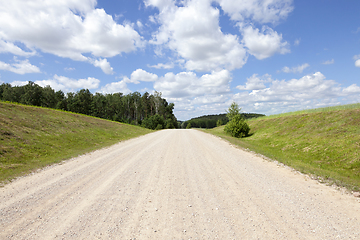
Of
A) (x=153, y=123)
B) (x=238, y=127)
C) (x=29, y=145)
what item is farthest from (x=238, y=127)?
(x=153, y=123)

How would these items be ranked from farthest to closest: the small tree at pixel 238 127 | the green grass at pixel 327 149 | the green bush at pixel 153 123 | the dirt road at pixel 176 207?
the green bush at pixel 153 123 < the small tree at pixel 238 127 < the green grass at pixel 327 149 < the dirt road at pixel 176 207

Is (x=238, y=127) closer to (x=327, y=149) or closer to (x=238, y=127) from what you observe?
(x=238, y=127)

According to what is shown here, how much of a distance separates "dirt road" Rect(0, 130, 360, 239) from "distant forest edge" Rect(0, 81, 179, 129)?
2594 inches

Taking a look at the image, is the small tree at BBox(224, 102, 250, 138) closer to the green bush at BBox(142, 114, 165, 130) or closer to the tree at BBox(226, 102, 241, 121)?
the tree at BBox(226, 102, 241, 121)

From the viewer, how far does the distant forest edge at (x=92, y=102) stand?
247ft

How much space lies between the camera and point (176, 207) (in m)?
5.16

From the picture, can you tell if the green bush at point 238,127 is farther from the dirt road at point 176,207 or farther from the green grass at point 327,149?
the dirt road at point 176,207

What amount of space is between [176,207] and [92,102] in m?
89.7

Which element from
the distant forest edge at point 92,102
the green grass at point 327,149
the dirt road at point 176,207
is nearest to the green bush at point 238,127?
the green grass at point 327,149

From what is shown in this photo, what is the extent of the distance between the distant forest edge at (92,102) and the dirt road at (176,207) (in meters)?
65.9

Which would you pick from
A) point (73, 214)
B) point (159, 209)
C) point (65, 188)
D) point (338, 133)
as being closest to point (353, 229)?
point (159, 209)

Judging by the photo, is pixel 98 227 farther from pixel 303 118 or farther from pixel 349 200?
pixel 303 118

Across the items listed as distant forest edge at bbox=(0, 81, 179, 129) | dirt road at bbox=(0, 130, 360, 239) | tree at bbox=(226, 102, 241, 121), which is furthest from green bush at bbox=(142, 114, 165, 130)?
dirt road at bbox=(0, 130, 360, 239)

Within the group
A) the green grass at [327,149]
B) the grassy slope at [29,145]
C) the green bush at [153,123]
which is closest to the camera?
the green grass at [327,149]
